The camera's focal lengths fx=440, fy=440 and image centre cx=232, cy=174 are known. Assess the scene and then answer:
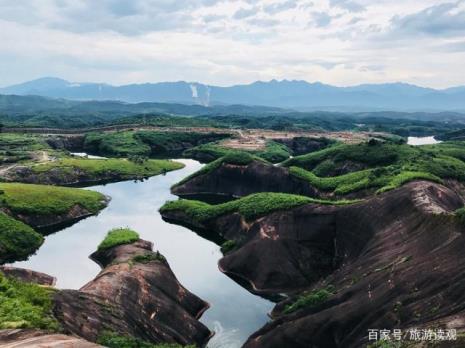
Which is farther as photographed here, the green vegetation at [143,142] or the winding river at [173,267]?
the green vegetation at [143,142]

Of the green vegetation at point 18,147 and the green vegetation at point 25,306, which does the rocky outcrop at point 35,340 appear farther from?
the green vegetation at point 18,147

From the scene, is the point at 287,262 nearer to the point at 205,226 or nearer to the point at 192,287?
the point at 192,287

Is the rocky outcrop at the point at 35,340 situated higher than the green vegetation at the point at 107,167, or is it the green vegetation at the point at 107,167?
the rocky outcrop at the point at 35,340

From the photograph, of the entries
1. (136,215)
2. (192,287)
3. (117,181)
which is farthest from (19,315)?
(117,181)

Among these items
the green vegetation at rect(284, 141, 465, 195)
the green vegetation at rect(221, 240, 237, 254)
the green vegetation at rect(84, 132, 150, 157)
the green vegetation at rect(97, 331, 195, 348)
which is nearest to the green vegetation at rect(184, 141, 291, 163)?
the green vegetation at rect(84, 132, 150, 157)

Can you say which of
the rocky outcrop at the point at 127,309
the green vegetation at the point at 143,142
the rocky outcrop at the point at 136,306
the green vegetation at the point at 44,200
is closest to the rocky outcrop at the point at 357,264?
the rocky outcrop at the point at 136,306
